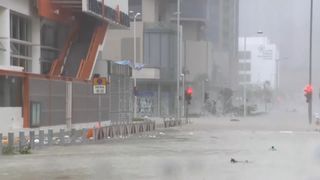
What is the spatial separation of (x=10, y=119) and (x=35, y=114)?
7.20ft

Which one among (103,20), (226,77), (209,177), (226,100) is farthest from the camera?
(226,77)

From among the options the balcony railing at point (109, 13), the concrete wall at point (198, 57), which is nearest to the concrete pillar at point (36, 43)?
the balcony railing at point (109, 13)

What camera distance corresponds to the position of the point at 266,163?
771 inches

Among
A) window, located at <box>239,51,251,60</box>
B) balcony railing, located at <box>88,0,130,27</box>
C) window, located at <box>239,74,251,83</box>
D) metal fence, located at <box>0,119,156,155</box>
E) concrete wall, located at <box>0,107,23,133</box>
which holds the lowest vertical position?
metal fence, located at <box>0,119,156,155</box>

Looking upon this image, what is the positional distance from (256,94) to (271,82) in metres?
3.47

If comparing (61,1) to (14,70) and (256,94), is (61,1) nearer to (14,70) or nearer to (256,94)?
(14,70)

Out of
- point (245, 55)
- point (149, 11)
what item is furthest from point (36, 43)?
point (245, 55)

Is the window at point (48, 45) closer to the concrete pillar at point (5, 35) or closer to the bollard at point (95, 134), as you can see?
the concrete pillar at point (5, 35)

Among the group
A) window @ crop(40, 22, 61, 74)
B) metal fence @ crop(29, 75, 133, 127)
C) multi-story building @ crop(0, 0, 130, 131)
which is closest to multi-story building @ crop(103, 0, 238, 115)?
multi-story building @ crop(0, 0, 130, 131)

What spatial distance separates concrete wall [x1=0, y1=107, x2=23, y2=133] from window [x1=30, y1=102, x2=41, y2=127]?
67 centimetres

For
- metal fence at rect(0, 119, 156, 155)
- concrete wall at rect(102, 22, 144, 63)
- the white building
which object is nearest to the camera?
metal fence at rect(0, 119, 156, 155)

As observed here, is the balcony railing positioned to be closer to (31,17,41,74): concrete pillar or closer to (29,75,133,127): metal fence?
(31,17,41,74): concrete pillar

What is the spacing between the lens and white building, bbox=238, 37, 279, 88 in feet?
402

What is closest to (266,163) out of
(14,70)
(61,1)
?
(14,70)
